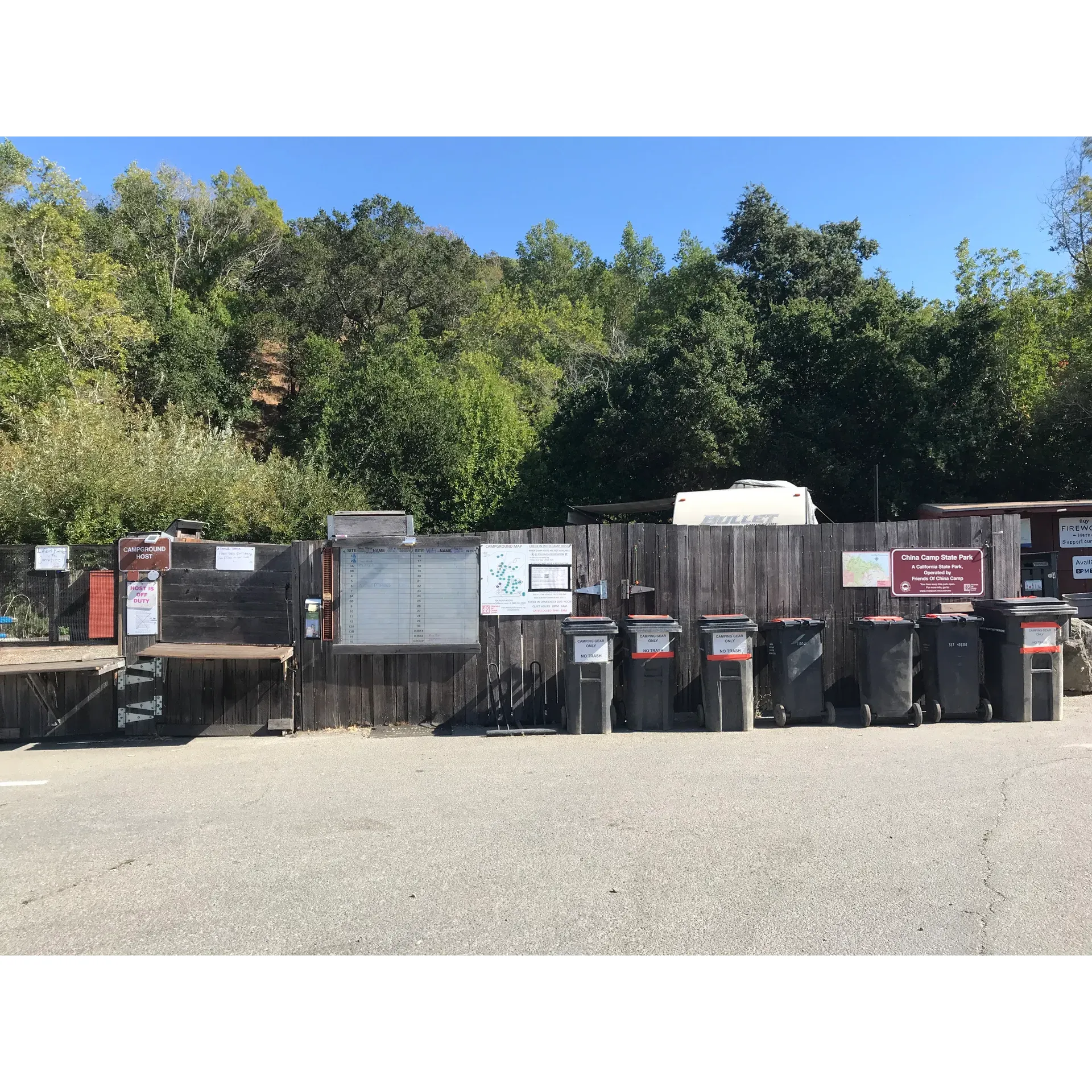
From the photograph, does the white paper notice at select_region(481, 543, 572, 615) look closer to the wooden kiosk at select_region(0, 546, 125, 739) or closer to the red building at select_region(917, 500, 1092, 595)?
the wooden kiosk at select_region(0, 546, 125, 739)

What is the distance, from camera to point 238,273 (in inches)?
1425

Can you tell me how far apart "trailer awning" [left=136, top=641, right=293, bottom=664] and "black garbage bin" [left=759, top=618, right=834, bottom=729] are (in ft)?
17.4

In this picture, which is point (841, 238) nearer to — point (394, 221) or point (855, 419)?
point (855, 419)

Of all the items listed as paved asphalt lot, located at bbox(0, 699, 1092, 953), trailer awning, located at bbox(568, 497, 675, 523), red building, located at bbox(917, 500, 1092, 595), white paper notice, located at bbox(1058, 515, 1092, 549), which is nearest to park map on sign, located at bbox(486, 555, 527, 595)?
paved asphalt lot, located at bbox(0, 699, 1092, 953)

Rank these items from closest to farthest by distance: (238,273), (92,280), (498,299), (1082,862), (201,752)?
(1082,862) < (201,752) < (92,280) < (238,273) < (498,299)

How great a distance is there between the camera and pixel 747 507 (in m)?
12.2

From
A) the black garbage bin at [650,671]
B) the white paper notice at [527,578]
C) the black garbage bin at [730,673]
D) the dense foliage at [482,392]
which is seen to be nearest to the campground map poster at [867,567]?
the black garbage bin at [730,673]

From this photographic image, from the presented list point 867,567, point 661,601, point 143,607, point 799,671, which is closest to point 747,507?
point 867,567

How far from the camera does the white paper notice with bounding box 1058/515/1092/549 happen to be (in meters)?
12.4

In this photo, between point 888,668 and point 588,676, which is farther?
point 888,668

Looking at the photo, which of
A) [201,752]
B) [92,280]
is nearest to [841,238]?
[92,280]

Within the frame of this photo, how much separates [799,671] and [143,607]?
23.6 ft

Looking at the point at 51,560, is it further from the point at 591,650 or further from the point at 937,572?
the point at 937,572

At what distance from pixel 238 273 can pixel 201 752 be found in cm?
3276
